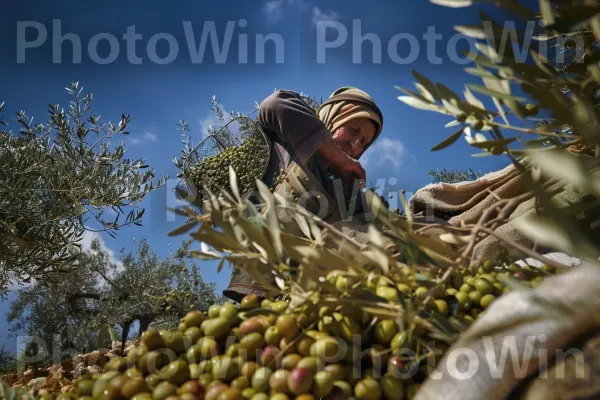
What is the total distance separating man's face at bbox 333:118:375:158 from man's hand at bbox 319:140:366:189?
372 mm

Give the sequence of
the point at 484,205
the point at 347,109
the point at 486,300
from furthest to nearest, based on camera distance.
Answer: the point at 347,109
the point at 484,205
the point at 486,300

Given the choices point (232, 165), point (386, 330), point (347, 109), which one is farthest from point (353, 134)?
point (386, 330)

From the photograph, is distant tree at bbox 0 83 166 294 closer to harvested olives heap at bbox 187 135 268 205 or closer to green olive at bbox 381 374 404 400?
harvested olives heap at bbox 187 135 268 205

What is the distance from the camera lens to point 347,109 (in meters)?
3.99

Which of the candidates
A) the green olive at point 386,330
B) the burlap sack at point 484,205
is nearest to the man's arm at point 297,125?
the burlap sack at point 484,205

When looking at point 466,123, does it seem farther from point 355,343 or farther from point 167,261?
point 167,261

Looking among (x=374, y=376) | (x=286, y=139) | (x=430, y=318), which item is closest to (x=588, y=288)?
(x=430, y=318)

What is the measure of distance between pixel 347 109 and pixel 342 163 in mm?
685

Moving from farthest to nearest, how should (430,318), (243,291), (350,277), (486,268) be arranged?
(243,291) < (486,268) < (350,277) < (430,318)

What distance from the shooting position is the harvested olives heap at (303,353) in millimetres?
790

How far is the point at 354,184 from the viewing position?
11.8 feet

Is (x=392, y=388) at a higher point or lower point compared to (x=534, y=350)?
lower

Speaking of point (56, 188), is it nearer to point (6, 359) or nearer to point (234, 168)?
point (234, 168)

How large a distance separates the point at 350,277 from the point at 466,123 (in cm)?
45
